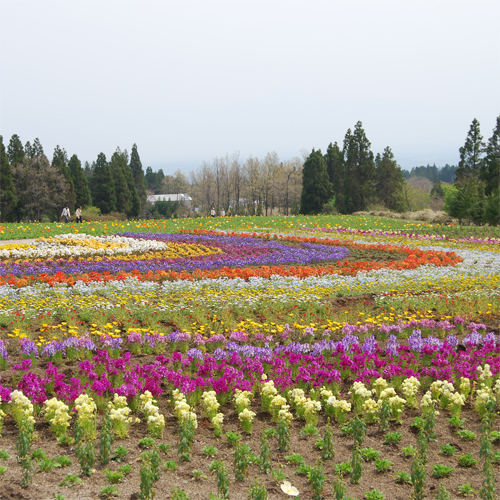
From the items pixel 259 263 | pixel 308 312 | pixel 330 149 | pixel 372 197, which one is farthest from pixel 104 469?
pixel 330 149

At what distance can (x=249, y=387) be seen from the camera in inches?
215

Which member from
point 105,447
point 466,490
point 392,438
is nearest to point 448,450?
point 392,438

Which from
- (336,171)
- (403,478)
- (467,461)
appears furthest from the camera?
(336,171)

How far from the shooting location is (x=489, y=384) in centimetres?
588

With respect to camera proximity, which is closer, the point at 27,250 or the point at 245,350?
the point at 245,350

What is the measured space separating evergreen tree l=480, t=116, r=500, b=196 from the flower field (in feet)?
121

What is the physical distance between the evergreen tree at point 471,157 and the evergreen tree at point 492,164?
10.1ft

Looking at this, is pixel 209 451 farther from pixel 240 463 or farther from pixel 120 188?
Result: pixel 120 188

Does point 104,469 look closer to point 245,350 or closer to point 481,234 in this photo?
point 245,350

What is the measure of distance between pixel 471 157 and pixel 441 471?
53.4 metres

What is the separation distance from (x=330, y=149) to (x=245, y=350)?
204 feet

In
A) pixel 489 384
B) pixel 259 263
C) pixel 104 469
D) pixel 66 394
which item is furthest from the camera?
pixel 259 263

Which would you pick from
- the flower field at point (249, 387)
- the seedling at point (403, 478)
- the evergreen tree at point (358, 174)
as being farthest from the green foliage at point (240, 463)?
the evergreen tree at point (358, 174)

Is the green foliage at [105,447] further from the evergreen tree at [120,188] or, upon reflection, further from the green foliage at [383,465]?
the evergreen tree at [120,188]
